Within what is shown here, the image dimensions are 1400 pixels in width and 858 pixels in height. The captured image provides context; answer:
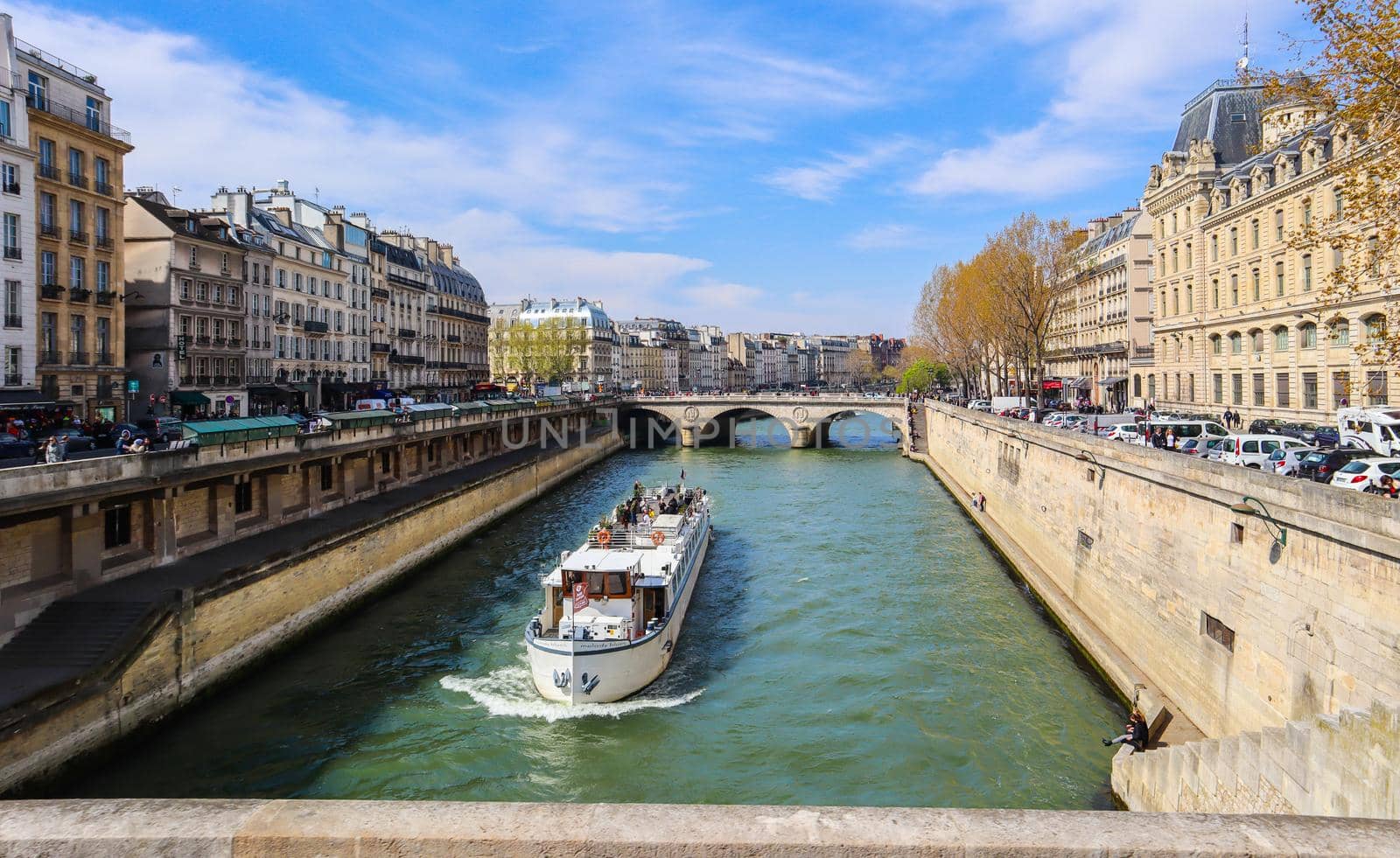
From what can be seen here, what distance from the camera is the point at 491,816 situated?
3.32 metres

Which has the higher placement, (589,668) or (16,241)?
(16,241)

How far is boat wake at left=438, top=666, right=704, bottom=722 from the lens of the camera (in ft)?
55.8

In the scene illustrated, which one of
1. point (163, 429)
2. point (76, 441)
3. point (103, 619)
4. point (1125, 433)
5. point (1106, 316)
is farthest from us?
point (1106, 316)

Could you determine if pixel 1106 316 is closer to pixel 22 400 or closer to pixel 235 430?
pixel 235 430

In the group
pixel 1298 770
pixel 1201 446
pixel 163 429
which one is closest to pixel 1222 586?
pixel 1298 770

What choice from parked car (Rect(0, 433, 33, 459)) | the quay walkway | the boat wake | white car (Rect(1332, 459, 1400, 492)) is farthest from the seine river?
parked car (Rect(0, 433, 33, 459))

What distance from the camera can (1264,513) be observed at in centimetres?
1310

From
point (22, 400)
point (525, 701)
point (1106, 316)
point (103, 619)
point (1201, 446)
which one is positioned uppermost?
point (1106, 316)

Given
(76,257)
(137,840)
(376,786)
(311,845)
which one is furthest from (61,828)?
(76,257)

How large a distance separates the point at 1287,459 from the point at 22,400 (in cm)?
3800

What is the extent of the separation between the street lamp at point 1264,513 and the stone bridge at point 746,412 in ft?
191

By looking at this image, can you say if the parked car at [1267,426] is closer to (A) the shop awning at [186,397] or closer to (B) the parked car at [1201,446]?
(B) the parked car at [1201,446]

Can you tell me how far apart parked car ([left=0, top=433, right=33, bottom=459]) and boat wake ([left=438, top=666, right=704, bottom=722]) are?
38.7 ft

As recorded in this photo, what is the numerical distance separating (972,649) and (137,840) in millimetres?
19781
